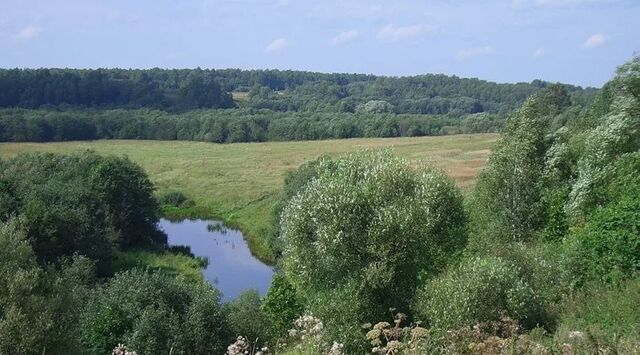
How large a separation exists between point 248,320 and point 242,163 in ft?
236

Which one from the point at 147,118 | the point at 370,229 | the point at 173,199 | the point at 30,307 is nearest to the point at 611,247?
the point at 370,229

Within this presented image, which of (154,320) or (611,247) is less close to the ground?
(611,247)

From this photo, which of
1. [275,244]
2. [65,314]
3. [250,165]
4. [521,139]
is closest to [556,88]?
[250,165]

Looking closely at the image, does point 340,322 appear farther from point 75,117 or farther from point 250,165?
point 75,117

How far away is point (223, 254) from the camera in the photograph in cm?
5553

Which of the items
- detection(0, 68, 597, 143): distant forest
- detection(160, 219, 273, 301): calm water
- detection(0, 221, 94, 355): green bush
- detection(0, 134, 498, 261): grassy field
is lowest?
detection(160, 219, 273, 301): calm water

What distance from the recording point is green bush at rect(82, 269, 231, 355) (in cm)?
2320

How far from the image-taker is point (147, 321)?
23250mm

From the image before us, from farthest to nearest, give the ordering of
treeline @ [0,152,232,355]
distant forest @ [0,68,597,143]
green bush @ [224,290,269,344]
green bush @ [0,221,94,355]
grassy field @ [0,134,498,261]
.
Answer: distant forest @ [0,68,597,143] → grassy field @ [0,134,498,261] → green bush @ [224,290,269,344] → treeline @ [0,152,232,355] → green bush @ [0,221,94,355]

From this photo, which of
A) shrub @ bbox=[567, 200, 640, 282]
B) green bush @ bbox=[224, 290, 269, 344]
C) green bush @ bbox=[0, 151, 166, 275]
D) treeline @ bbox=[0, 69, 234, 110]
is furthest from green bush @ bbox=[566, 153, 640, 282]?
treeline @ bbox=[0, 69, 234, 110]

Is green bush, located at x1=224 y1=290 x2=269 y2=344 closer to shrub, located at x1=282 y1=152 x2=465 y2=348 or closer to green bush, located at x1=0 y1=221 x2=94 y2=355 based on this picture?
shrub, located at x1=282 y1=152 x2=465 y2=348

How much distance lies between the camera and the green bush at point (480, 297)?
17641mm

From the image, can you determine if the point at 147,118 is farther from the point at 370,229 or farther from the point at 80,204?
the point at 370,229

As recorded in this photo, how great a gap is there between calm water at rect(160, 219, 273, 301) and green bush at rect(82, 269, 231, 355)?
14.3 m
